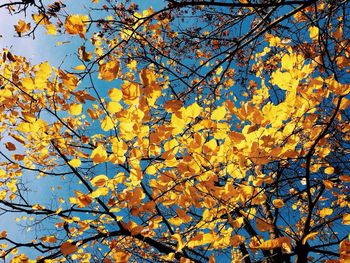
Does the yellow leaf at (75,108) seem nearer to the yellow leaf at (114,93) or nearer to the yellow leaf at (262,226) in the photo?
the yellow leaf at (114,93)

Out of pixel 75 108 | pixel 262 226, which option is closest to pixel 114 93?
pixel 75 108

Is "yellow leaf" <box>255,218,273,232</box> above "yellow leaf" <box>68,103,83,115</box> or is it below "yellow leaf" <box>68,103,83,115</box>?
below

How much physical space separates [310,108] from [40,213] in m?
3.55

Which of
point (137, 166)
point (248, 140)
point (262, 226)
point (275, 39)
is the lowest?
point (262, 226)

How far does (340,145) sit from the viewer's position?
14.3 feet

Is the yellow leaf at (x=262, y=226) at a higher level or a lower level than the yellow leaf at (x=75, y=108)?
lower

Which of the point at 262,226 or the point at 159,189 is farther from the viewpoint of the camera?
the point at 159,189

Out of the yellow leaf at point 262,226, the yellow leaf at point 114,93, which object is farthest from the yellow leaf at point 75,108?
the yellow leaf at point 262,226

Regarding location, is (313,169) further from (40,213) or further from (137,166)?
(40,213)

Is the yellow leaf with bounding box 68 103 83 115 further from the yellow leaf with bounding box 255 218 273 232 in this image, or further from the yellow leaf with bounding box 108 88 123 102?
the yellow leaf with bounding box 255 218 273 232

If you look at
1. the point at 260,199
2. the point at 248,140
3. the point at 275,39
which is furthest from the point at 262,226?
the point at 275,39

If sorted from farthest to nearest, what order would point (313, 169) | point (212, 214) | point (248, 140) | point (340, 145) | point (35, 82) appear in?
point (340, 145)
point (313, 169)
point (212, 214)
point (248, 140)
point (35, 82)

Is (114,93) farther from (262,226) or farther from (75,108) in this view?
(262,226)

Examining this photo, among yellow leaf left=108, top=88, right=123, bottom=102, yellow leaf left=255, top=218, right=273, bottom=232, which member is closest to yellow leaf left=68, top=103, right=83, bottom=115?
yellow leaf left=108, top=88, right=123, bottom=102
